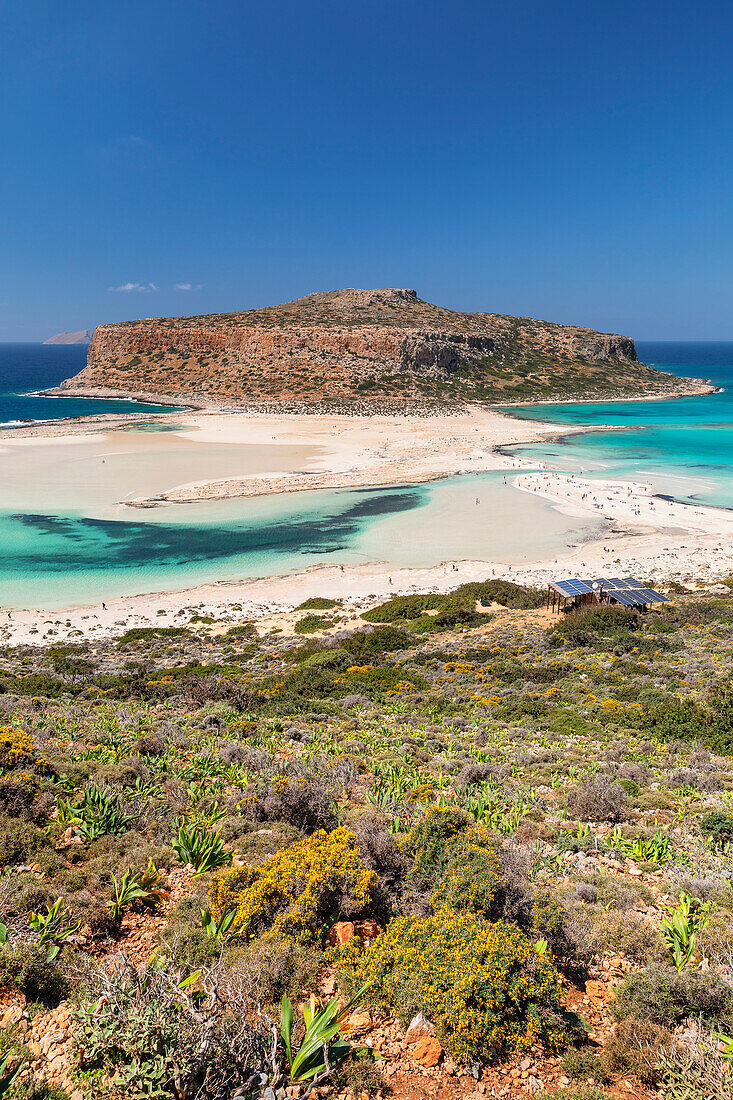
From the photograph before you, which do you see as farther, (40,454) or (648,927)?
(40,454)

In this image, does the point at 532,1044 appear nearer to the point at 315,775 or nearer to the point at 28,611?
the point at 315,775

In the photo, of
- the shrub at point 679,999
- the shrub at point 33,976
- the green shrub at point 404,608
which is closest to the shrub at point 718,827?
the shrub at point 679,999

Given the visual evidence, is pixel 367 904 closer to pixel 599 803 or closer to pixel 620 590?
pixel 599 803

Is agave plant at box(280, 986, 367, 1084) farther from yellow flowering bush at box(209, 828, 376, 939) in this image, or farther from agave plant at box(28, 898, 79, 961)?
agave plant at box(28, 898, 79, 961)

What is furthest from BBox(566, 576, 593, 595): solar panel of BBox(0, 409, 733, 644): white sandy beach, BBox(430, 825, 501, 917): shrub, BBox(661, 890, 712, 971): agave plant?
BBox(430, 825, 501, 917): shrub

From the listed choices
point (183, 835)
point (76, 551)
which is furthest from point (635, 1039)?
point (76, 551)

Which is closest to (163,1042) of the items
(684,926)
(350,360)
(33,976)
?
(33,976)
